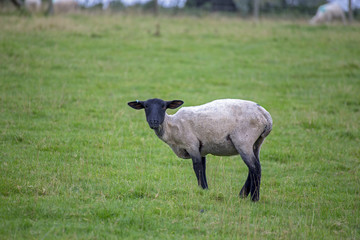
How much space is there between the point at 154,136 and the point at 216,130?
4.21 meters

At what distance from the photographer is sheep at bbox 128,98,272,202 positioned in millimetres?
8211

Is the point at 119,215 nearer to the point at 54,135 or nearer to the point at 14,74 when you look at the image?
the point at 54,135

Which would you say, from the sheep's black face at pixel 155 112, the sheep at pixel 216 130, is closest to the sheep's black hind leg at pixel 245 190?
the sheep at pixel 216 130

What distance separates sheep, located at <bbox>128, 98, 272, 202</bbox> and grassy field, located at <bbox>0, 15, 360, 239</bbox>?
2.06ft


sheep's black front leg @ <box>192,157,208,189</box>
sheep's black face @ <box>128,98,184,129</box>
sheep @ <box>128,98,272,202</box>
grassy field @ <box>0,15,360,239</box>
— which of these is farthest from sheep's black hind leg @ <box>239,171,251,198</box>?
sheep's black face @ <box>128,98,184,129</box>

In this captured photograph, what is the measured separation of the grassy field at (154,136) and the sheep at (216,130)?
0.63 m

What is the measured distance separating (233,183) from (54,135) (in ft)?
16.1

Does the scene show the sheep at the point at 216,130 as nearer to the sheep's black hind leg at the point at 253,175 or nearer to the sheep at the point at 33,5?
the sheep's black hind leg at the point at 253,175

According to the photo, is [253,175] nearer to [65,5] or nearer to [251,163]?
[251,163]

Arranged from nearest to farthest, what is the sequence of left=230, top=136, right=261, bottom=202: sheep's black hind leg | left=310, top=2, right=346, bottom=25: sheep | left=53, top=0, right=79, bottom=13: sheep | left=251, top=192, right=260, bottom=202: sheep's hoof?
left=230, top=136, right=261, bottom=202: sheep's black hind leg < left=251, top=192, right=260, bottom=202: sheep's hoof < left=53, top=0, right=79, bottom=13: sheep < left=310, top=2, right=346, bottom=25: sheep

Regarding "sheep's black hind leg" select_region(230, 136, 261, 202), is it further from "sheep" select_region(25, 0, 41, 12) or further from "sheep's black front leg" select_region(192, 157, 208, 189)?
"sheep" select_region(25, 0, 41, 12)

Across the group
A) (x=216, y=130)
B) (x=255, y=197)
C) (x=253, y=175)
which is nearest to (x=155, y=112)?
(x=216, y=130)

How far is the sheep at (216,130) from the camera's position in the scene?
821cm

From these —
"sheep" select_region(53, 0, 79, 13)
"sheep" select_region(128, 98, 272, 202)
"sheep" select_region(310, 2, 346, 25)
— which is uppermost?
"sheep" select_region(53, 0, 79, 13)
